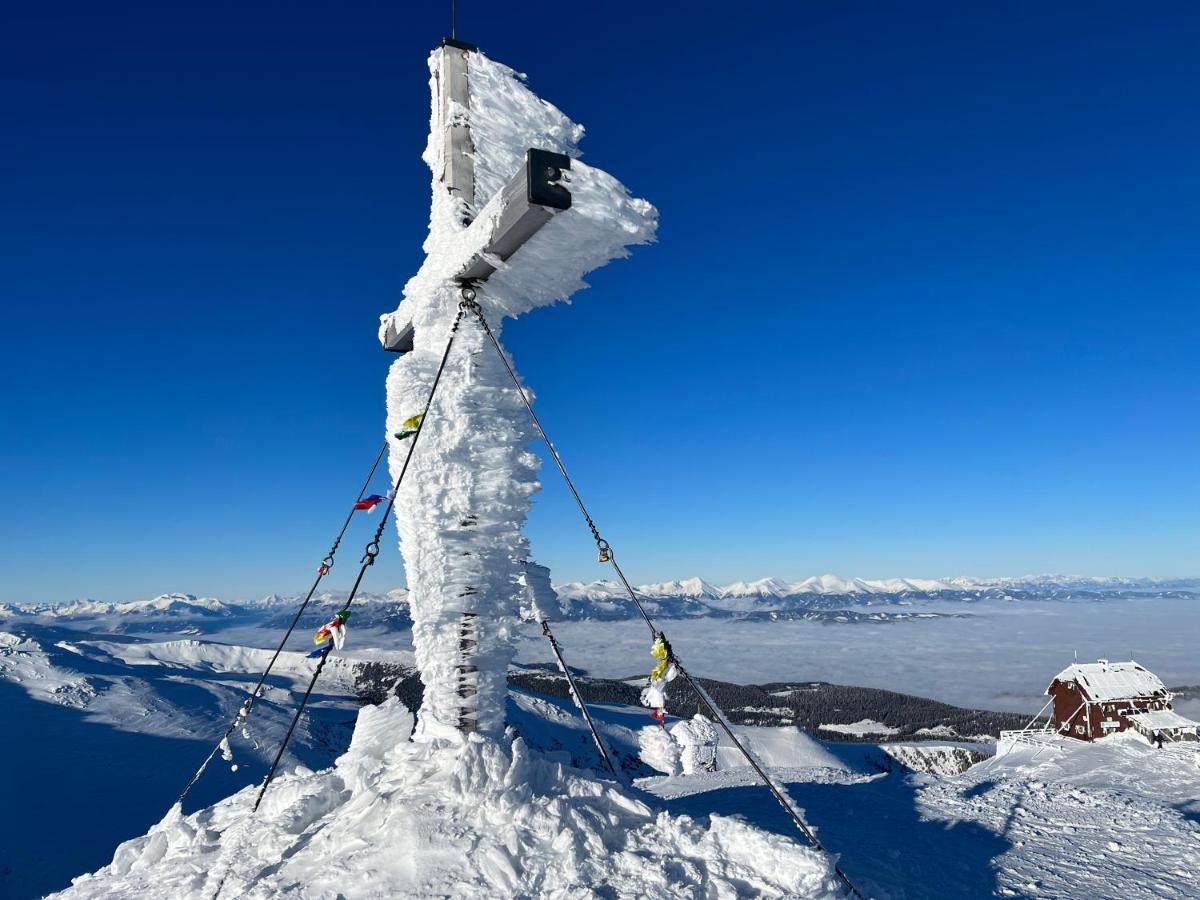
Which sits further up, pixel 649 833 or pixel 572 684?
pixel 572 684

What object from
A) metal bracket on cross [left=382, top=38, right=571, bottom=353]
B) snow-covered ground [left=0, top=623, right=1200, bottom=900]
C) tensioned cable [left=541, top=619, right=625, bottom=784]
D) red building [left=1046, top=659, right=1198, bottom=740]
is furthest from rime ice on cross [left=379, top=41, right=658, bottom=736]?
red building [left=1046, top=659, right=1198, bottom=740]

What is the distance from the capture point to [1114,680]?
33906 mm

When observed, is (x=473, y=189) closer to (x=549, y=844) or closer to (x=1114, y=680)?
(x=549, y=844)

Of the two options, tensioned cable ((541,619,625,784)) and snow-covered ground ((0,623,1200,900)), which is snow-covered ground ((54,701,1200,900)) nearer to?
snow-covered ground ((0,623,1200,900))

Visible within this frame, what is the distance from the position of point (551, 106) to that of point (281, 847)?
531 cm

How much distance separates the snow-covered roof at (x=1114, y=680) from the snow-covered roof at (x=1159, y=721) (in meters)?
0.87

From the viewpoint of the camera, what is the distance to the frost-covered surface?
3666 millimetres

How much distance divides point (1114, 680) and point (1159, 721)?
252cm

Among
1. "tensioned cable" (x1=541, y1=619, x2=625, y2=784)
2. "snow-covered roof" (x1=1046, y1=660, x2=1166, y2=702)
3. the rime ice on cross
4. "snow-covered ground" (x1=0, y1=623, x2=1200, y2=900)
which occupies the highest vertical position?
the rime ice on cross

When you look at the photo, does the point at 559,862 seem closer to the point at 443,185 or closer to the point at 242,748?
the point at 443,185

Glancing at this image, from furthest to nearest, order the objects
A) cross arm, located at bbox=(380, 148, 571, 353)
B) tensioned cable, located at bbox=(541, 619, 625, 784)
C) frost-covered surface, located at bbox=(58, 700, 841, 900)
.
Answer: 1. tensioned cable, located at bbox=(541, 619, 625, 784)
2. frost-covered surface, located at bbox=(58, 700, 841, 900)
3. cross arm, located at bbox=(380, 148, 571, 353)

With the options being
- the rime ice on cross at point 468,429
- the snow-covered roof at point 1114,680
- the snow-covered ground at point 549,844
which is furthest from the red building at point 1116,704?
→ the rime ice on cross at point 468,429

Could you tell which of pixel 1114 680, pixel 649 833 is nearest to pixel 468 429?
pixel 649 833

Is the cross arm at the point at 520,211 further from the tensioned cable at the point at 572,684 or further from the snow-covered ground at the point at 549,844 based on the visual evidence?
the snow-covered ground at the point at 549,844
